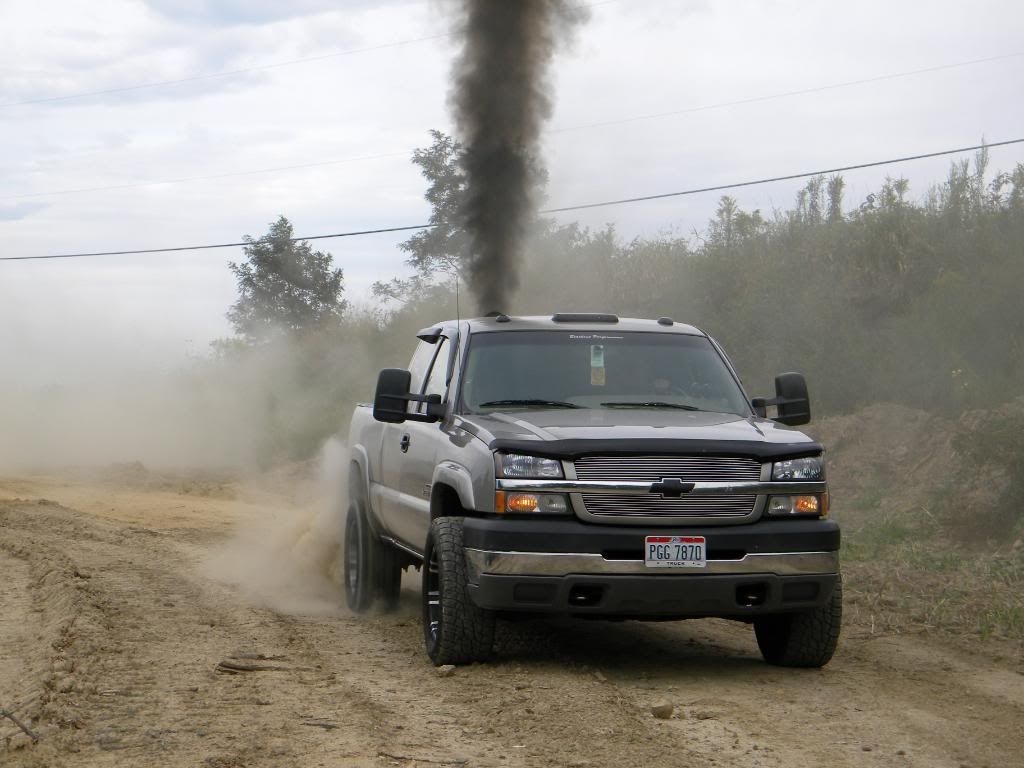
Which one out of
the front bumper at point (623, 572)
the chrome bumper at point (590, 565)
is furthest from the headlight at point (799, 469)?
the chrome bumper at point (590, 565)

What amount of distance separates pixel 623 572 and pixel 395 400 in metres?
2.05

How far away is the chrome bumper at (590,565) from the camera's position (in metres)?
6.57

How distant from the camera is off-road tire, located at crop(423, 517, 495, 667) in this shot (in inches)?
272

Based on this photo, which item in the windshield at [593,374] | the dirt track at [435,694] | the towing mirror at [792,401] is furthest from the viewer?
the windshield at [593,374]

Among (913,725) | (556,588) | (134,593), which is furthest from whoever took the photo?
(134,593)

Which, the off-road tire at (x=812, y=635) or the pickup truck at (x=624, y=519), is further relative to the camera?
the off-road tire at (x=812, y=635)

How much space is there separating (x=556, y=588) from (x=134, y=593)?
15.8ft

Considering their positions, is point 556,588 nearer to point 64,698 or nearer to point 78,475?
point 64,698

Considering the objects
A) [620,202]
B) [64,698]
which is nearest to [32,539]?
[64,698]

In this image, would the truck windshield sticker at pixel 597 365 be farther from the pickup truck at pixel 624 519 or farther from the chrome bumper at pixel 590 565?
the chrome bumper at pixel 590 565

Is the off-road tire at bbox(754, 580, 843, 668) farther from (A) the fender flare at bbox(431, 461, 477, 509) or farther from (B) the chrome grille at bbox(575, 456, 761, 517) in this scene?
(A) the fender flare at bbox(431, 461, 477, 509)

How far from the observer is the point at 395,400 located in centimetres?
798

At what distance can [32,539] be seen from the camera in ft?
45.2

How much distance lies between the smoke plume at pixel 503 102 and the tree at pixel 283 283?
101 feet
